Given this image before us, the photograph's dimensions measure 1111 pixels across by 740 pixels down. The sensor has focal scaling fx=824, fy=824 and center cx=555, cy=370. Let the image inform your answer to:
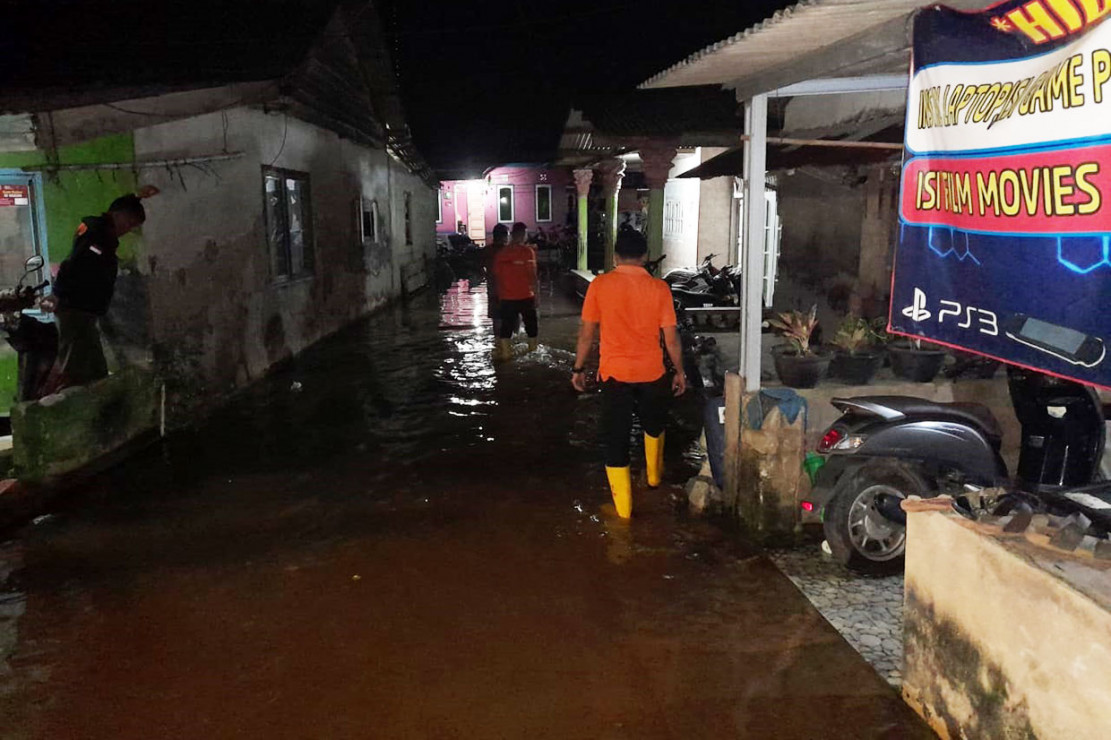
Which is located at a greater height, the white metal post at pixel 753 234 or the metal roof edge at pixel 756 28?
the metal roof edge at pixel 756 28

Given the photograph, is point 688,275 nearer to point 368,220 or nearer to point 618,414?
point 368,220

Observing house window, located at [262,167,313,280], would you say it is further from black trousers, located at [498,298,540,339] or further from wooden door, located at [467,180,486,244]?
wooden door, located at [467,180,486,244]

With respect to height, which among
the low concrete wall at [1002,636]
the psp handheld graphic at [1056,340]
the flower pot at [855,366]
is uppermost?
the psp handheld graphic at [1056,340]

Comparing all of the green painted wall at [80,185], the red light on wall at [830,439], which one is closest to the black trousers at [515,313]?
the green painted wall at [80,185]

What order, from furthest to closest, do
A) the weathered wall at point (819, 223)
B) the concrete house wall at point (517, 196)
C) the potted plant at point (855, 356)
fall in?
the concrete house wall at point (517, 196) < the weathered wall at point (819, 223) < the potted plant at point (855, 356)

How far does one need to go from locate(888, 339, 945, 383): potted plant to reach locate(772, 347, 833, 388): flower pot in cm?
45

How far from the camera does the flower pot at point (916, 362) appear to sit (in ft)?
17.9

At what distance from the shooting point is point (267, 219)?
10.9 m

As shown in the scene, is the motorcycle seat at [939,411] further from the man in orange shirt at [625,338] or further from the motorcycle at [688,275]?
the motorcycle at [688,275]

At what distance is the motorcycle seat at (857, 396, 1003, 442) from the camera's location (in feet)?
15.3

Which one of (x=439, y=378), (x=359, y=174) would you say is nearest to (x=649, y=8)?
(x=359, y=174)

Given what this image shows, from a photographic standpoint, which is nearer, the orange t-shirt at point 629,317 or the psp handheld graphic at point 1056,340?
the psp handheld graphic at point 1056,340

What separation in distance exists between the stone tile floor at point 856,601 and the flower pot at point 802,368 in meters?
1.08

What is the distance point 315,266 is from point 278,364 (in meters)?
2.40
